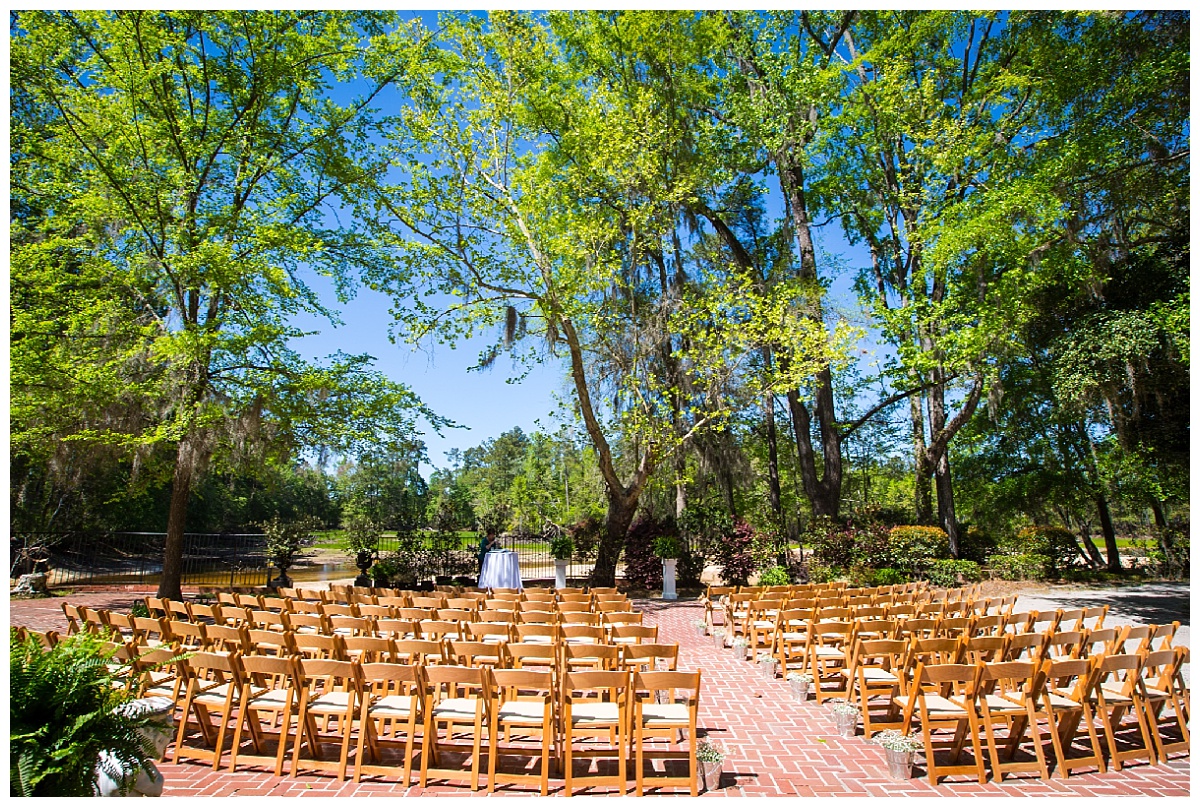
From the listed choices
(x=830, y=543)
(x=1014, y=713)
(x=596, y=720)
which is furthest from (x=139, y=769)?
(x=830, y=543)

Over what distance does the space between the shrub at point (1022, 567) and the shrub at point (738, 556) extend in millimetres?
6649

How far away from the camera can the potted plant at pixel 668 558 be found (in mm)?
13703

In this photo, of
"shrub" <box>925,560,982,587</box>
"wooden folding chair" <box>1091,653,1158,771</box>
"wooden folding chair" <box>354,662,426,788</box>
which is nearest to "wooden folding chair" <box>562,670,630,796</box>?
"wooden folding chair" <box>354,662,426,788</box>

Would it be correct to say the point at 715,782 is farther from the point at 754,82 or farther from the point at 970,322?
the point at 754,82

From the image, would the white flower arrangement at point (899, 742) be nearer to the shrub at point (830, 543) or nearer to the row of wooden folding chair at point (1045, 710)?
the row of wooden folding chair at point (1045, 710)

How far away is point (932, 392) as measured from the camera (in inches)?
706

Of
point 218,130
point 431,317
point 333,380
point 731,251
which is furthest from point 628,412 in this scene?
point 218,130

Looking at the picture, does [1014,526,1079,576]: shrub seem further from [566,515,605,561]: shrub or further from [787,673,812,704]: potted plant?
[787,673,812,704]: potted plant

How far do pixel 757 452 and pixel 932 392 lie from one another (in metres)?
7.16

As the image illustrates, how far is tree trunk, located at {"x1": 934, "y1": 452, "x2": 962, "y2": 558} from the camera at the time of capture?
16641 millimetres

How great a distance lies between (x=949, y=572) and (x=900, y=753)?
11.5m

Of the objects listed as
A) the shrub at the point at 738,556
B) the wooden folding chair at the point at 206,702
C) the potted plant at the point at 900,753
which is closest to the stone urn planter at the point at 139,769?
the wooden folding chair at the point at 206,702

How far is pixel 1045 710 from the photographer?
4.42 m

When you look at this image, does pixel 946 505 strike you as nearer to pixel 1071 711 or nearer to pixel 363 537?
pixel 1071 711
